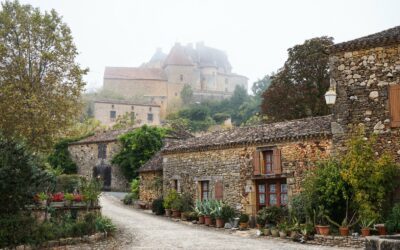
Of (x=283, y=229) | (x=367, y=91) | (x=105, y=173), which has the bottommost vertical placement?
(x=283, y=229)

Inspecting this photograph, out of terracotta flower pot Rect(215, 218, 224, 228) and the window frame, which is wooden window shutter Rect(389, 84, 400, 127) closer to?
the window frame

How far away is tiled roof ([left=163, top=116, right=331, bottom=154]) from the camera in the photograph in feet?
60.4

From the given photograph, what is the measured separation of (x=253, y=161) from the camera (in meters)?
20.0

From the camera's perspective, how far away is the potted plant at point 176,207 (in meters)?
22.8

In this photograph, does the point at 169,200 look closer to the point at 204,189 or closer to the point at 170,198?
the point at 170,198

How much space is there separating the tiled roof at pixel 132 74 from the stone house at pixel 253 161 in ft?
208

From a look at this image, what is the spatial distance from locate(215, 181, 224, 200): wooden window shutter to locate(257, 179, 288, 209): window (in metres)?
1.94

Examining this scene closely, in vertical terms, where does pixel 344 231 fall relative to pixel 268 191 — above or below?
below

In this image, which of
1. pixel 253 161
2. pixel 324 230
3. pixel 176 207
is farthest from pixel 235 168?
pixel 324 230

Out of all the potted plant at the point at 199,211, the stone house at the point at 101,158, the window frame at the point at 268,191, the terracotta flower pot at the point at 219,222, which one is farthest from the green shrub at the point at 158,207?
the stone house at the point at 101,158

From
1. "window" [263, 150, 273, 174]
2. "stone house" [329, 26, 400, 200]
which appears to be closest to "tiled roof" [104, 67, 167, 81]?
"window" [263, 150, 273, 174]

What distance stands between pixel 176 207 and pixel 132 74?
66.0 m

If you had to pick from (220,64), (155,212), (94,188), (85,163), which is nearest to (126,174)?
(85,163)

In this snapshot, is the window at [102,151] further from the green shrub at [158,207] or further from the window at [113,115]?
the window at [113,115]
